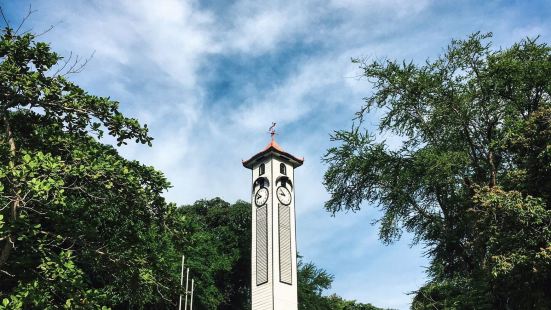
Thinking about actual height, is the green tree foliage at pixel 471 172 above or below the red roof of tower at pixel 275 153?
below

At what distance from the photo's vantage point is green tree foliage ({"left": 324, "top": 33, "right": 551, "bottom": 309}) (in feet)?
53.2

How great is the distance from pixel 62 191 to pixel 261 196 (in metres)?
23.4

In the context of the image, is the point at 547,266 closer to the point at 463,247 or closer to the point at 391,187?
the point at 463,247

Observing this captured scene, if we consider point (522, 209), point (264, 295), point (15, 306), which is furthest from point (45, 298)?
point (264, 295)

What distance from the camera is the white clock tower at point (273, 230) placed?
3003cm

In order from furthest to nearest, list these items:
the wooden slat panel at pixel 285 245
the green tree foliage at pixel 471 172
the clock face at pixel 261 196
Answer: the clock face at pixel 261 196
the wooden slat panel at pixel 285 245
the green tree foliage at pixel 471 172

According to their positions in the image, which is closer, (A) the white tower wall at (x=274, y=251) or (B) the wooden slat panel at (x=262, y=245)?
(A) the white tower wall at (x=274, y=251)

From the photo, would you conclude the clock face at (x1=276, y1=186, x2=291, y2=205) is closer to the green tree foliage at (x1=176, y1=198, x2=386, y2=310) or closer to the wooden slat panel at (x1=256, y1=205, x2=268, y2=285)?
the wooden slat panel at (x1=256, y1=205, x2=268, y2=285)

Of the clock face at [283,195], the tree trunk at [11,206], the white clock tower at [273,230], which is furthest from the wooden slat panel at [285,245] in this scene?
the tree trunk at [11,206]

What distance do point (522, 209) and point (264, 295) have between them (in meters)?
17.3

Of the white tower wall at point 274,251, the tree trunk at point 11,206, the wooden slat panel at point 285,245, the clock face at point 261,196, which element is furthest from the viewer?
the clock face at point 261,196

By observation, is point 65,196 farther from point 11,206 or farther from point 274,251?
point 274,251

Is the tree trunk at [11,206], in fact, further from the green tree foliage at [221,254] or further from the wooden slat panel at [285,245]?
the green tree foliage at [221,254]

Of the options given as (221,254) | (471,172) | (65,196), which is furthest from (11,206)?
(221,254)
